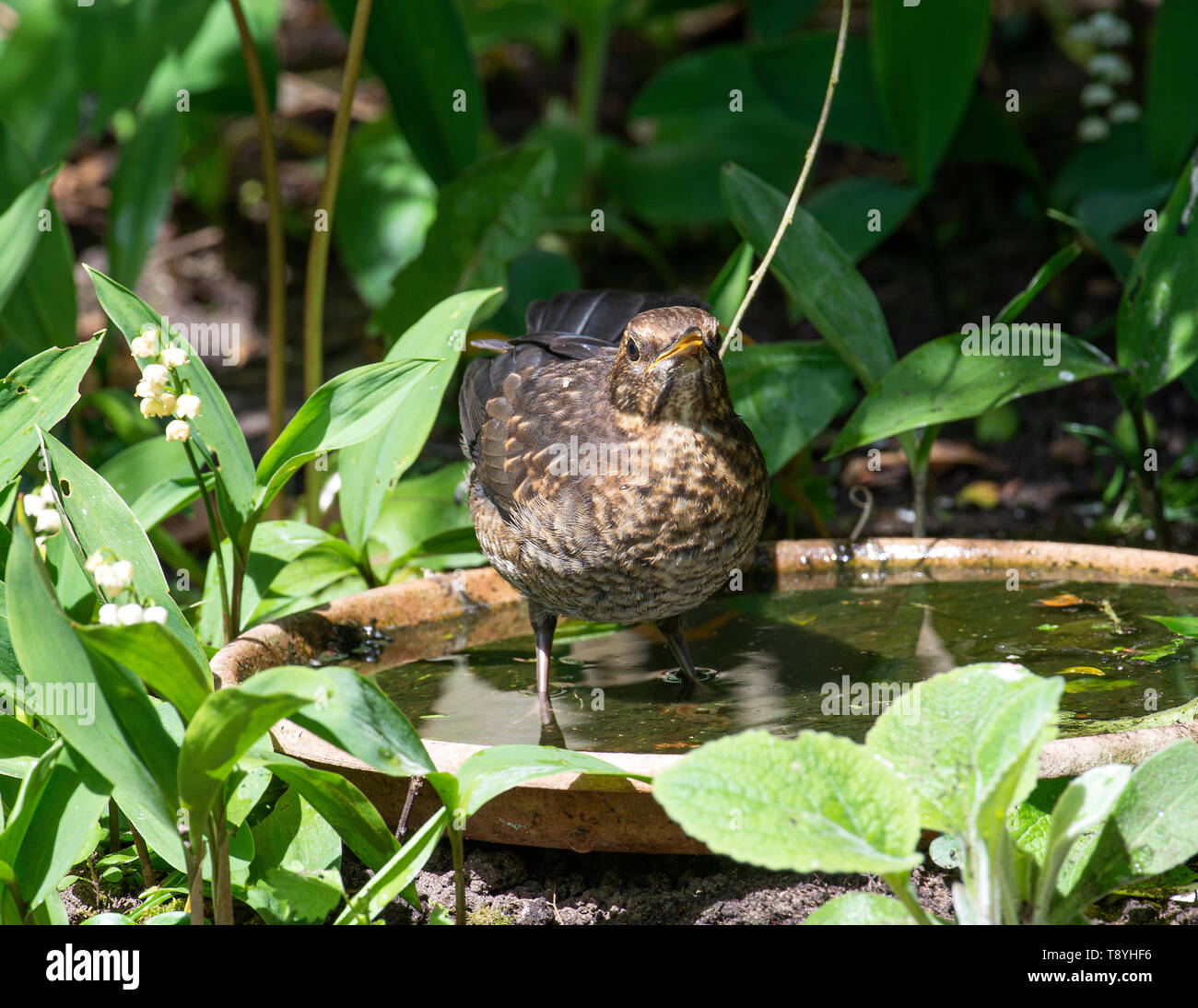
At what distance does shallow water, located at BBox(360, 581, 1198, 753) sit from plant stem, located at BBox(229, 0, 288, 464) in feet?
4.18

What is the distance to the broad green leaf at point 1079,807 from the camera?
185cm

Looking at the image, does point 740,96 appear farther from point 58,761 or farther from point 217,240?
point 58,761

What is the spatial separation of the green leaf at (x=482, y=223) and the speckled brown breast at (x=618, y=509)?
1.23 m

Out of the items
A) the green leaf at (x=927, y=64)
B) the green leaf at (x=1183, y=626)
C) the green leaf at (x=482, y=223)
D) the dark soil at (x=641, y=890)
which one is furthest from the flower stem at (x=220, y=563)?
the green leaf at (x=927, y=64)

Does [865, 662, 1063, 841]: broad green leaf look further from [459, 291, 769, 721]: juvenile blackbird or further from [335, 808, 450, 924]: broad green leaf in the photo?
[459, 291, 769, 721]: juvenile blackbird

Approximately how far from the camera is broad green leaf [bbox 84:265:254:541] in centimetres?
283

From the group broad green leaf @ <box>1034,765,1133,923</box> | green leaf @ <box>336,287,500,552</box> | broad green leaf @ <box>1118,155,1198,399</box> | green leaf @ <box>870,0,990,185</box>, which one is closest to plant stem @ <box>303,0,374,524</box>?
green leaf @ <box>336,287,500,552</box>

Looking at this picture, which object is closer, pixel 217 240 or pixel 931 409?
pixel 931 409

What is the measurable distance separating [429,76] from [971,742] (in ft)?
11.2

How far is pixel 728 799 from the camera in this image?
1834 millimetres

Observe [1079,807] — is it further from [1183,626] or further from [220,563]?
[220,563]

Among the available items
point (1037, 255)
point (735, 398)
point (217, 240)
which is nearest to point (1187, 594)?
→ point (735, 398)

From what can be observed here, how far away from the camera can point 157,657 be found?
75.2 inches

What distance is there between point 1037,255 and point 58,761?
5573 millimetres
